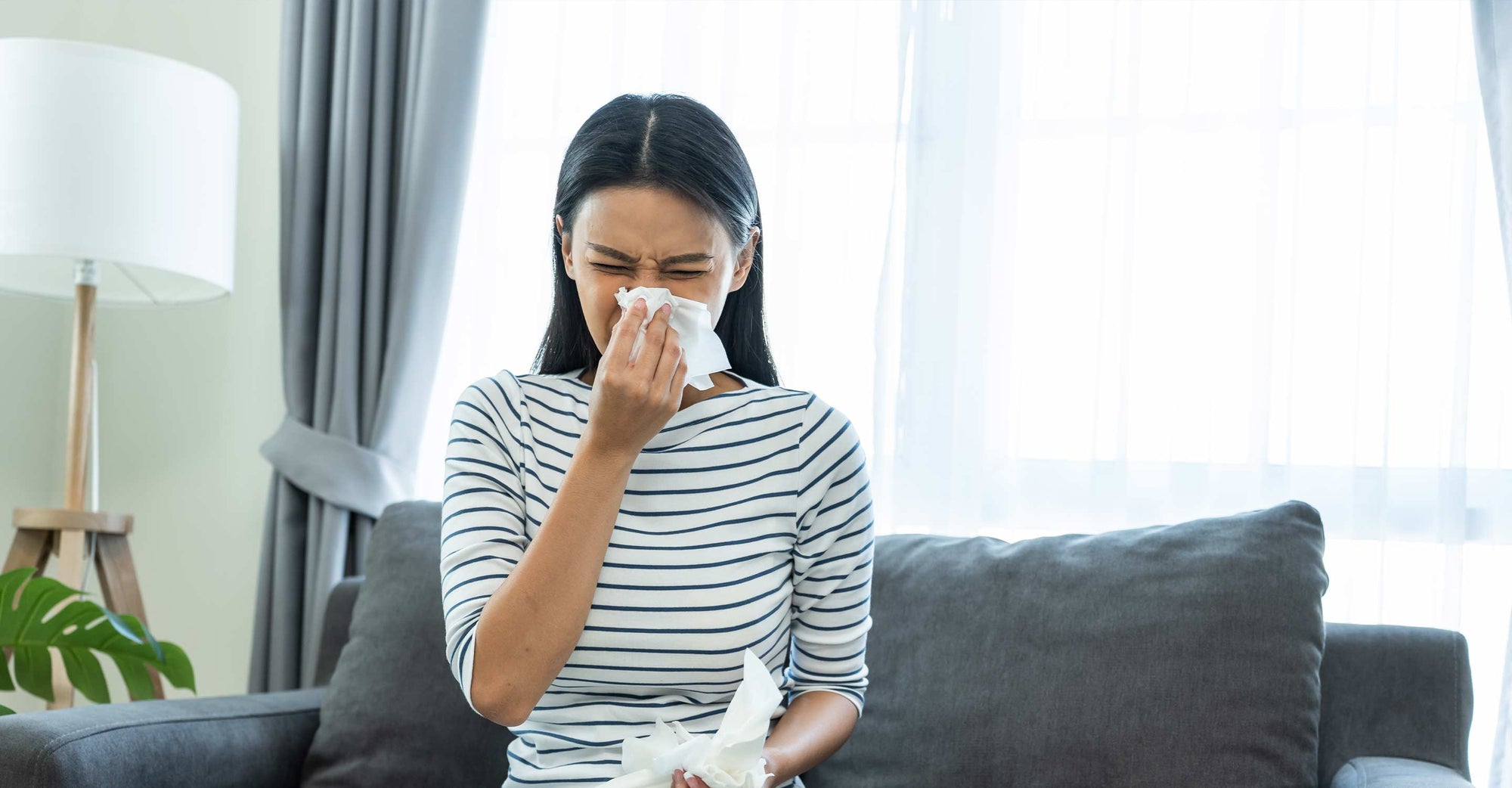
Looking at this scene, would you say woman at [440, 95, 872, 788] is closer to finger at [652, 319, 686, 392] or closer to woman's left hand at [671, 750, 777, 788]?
finger at [652, 319, 686, 392]

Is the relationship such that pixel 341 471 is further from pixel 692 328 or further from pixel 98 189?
pixel 692 328

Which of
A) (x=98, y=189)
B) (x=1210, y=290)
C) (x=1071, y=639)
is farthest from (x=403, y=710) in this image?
(x=1210, y=290)

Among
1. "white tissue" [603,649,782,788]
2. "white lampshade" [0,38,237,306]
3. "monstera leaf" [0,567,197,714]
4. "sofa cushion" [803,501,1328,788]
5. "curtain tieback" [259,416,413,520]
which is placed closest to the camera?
"white tissue" [603,649,782,788]

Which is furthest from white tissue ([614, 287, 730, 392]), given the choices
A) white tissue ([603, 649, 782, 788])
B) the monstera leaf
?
the monstera leaf

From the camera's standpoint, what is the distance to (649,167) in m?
1.13

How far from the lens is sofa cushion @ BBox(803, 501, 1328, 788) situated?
1280mm

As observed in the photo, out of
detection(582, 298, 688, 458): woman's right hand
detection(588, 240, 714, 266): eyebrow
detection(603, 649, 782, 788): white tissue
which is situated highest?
detection(588, 240, 714, 266): eyebrow

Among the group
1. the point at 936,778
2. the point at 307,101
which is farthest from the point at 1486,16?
the point at 307,101

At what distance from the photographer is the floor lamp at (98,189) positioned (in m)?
1.86

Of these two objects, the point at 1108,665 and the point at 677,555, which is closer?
the point at 677,555

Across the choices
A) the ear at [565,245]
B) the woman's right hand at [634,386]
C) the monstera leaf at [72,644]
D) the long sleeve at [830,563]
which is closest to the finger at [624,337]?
the woman's right hand at [634,386]

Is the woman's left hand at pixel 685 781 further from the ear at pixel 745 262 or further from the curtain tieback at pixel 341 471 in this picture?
the curtain tieback at pixel 341 471

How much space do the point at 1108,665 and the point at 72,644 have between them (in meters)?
1.46

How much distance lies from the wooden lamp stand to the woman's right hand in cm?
132
